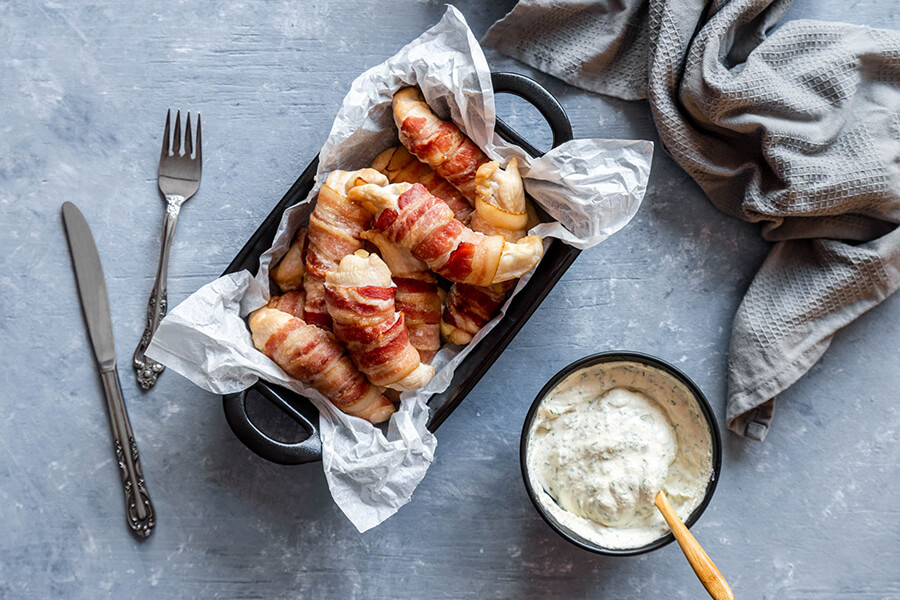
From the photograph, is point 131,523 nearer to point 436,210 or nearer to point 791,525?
point 436,210

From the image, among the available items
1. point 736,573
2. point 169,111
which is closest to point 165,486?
point 169,111

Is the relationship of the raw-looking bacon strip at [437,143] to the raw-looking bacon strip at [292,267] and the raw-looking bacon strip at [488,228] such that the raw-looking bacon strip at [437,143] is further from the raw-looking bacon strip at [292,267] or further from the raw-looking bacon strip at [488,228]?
the raw-looking bacon strip at [292,267]

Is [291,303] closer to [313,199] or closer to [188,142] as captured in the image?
[313,199]

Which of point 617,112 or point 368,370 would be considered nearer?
point 368,370

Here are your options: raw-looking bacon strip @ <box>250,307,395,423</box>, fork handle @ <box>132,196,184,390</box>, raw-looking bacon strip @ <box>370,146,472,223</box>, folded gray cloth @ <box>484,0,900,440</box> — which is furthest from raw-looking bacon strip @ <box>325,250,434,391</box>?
folded gray cloth @ <box>484,0,900,440</box>

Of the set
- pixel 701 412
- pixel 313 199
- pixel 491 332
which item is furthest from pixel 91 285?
pixel 701 412

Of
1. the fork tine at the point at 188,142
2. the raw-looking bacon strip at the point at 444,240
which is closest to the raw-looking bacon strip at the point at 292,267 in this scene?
the raw-looking bacon strip at the point at 444,240

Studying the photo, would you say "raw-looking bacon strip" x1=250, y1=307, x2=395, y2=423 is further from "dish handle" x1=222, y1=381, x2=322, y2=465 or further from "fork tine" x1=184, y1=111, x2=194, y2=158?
"fork tine" x1=184, y1=111, x2=194, y2=158
